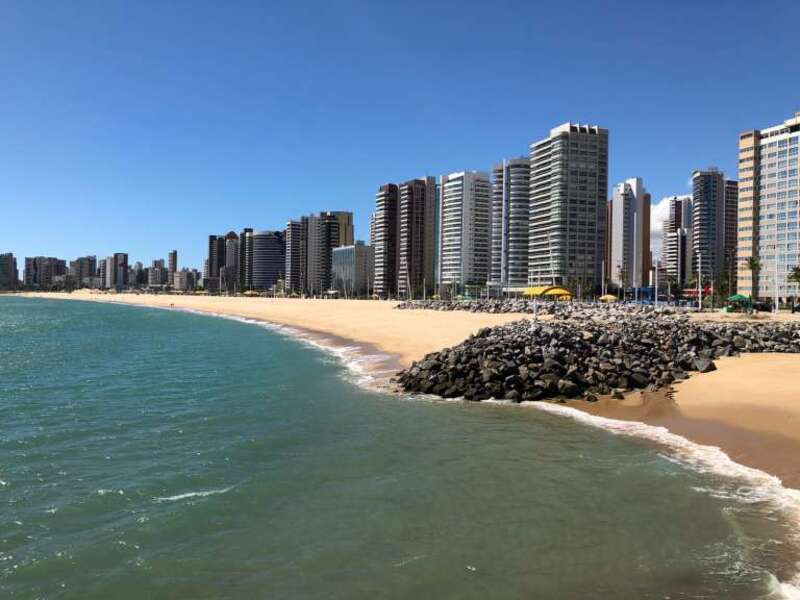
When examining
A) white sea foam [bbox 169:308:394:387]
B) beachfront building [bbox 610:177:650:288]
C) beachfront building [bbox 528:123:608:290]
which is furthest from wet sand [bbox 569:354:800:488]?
beachfront building [bbox 610:177:650:288]

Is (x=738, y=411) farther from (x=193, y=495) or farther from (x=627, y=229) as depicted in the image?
(x=627, y=229)

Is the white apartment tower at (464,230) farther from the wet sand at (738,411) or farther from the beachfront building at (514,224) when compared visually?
the wet sand at (738,411)

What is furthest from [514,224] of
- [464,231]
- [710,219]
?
[710,219]

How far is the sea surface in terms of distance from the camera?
768 centimetres

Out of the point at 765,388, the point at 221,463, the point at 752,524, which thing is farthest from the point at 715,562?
the point at 765,388

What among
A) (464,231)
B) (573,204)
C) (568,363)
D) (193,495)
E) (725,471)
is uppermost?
(573,204)

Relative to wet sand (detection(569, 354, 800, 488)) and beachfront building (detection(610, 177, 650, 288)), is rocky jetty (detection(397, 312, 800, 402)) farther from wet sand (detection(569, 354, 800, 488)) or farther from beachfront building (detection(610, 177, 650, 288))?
beachfront building (detection(610, 177, 650, 288))

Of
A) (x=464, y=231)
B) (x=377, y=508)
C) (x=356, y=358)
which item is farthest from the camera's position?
(x=464, y=231)

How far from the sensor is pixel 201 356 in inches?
1462

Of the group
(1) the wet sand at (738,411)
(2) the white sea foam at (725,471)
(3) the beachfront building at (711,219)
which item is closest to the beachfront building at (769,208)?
(3) the beachfront building at (711,219)

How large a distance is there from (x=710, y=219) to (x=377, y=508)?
209 meters

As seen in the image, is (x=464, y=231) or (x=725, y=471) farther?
(x=464, y=231)

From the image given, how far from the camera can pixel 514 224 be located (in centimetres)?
17138

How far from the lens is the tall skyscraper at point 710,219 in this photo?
189 metres
